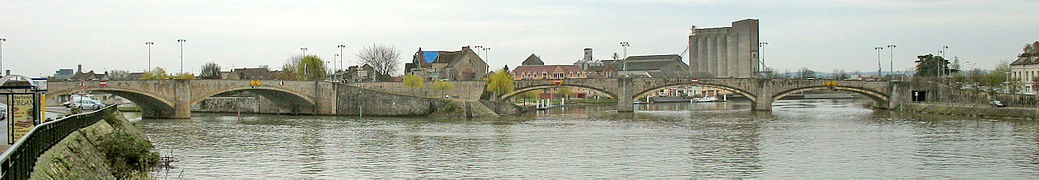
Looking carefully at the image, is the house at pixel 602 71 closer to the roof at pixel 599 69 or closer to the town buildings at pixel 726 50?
the roof at pixel 599 69

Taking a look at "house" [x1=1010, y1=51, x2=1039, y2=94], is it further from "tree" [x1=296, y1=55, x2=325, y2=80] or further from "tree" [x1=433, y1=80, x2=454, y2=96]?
"tree" [x1=296, y1=55, x2=325, y2=80]

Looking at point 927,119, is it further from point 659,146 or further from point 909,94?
point 659,146

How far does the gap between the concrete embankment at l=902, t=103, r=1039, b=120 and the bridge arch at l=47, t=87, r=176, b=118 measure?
2055 inches

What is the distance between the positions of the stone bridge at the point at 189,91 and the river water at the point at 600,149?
4301mm

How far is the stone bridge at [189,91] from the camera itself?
58347 millimetres

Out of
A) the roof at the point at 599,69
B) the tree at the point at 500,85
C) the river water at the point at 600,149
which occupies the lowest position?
the river water at the point at 600,149

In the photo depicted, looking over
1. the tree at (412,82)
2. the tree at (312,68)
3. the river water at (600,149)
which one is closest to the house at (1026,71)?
the river water at (600,149)

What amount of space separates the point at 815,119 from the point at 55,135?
172ft

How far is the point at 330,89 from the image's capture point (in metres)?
71.9

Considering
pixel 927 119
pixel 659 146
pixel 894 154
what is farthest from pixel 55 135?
pixel 927 119

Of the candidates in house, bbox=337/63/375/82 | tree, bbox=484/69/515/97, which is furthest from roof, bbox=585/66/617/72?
tree, bbox=484/69/515/97

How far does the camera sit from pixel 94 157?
2325cm

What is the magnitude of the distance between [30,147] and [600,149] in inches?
990

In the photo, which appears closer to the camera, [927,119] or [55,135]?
[55,135]
